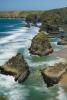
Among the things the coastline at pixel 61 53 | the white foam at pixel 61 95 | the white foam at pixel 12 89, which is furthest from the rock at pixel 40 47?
the white foam at pixel 61 95

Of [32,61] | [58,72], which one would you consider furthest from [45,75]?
[32,61]

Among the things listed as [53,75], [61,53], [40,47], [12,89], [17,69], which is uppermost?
[53,75]

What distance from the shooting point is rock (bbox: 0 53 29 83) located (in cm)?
4173

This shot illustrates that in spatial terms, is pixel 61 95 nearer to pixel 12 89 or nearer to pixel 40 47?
pixel 12 89

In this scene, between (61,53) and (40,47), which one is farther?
(61,53)

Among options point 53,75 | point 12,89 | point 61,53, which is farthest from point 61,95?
point 61,53

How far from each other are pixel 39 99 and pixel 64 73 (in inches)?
332

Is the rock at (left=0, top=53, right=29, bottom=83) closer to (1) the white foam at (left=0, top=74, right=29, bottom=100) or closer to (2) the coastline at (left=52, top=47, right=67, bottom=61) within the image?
(1) the white foam at (left=0, top=74, right=29, bottom=100)

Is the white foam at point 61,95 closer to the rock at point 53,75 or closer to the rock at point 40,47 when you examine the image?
the rock at point 53,75

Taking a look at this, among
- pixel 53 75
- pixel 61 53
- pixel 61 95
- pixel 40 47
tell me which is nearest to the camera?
pixel 61 95

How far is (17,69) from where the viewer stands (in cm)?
4288

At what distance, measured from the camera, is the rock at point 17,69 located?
41.7m

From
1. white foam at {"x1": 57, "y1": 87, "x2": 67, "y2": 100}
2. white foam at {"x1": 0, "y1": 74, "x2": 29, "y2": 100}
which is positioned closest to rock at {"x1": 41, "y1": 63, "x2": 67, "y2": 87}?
white foam at {"x1": 57, "y1": 87, "x2": 67, "y2": 100}

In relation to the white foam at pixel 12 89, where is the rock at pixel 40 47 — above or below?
below
